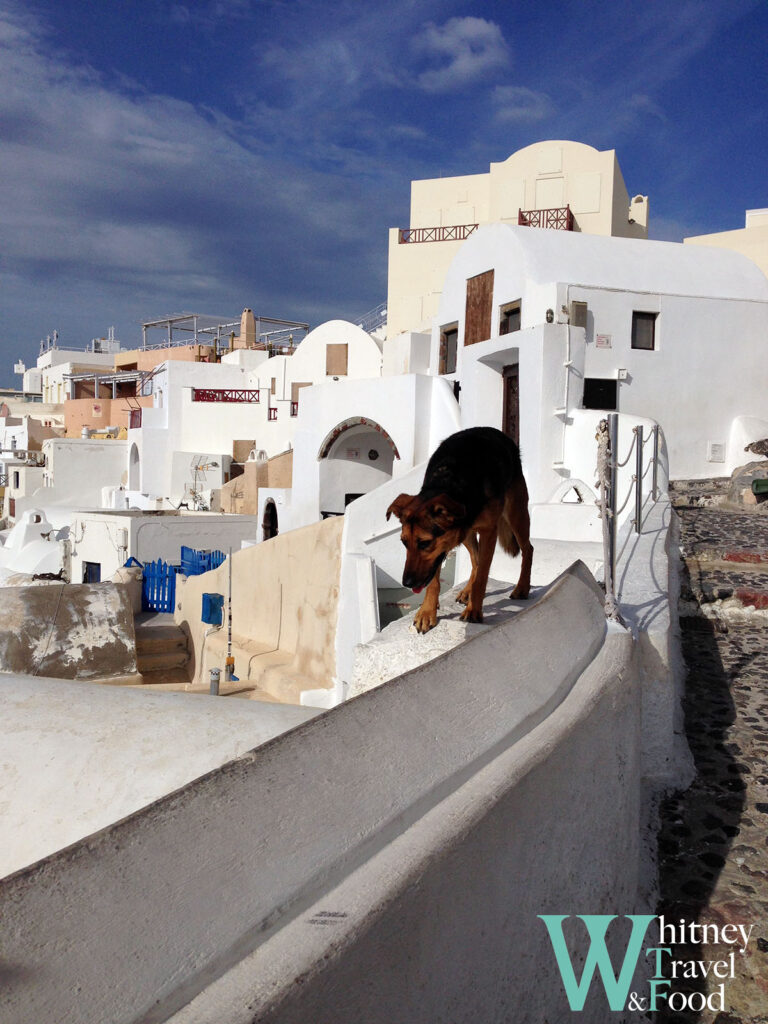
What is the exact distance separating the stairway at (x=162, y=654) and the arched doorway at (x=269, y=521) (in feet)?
15.6

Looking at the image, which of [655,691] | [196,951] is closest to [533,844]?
[196,951]

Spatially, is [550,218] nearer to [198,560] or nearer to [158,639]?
[198,560]

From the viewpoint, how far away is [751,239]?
74.8ft

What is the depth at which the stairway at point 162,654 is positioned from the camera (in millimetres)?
15445

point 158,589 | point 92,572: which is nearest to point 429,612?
point 158,589

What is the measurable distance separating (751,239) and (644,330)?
12.4 m

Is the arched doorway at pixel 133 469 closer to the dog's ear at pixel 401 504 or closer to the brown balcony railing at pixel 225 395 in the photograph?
the brown balcony railing at pixel 225 395

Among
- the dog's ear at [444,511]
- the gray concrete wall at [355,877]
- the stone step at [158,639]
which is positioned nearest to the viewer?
the gray concrete wall at [355,877]

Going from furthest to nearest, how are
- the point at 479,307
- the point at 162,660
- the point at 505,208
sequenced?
1. the point at 505,208
2. the point at 162,660
3. the point at 479,307

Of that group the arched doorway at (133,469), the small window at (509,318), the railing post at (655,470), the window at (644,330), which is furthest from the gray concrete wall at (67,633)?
the arched doorway at (133,469)

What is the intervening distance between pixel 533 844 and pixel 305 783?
0.66m

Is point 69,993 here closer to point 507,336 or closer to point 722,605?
point 722,605

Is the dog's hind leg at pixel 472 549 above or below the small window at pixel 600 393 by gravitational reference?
below

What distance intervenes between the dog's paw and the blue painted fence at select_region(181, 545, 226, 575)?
1595 cm
